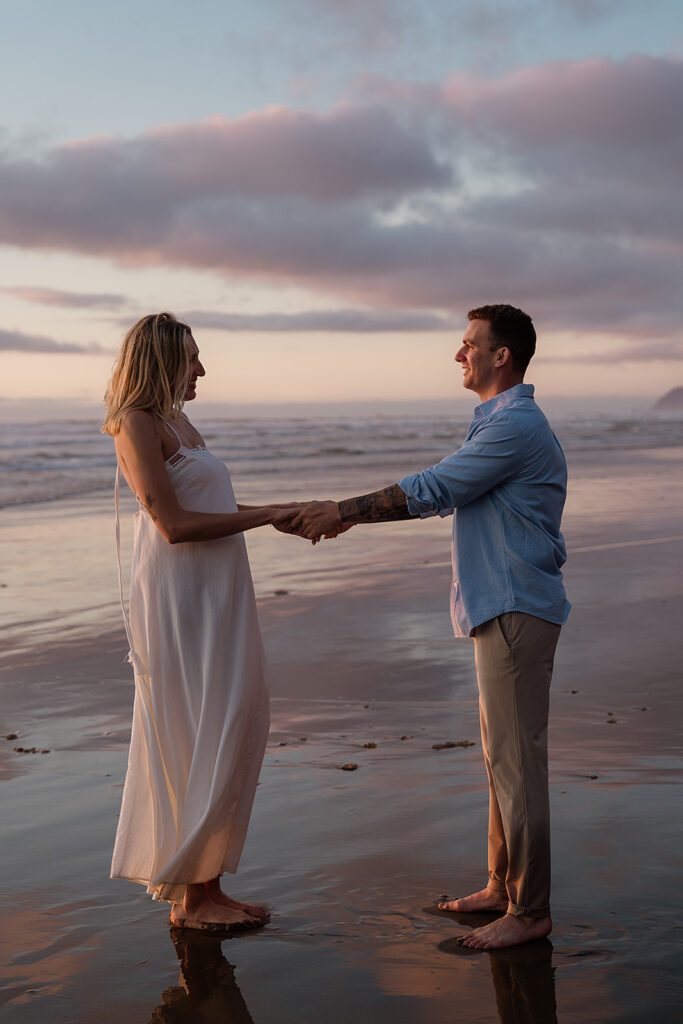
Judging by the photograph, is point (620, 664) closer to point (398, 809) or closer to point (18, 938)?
point (398, 809)

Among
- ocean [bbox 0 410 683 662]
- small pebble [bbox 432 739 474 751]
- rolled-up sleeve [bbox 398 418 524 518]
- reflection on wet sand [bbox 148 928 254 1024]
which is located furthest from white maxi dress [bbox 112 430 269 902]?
ocean [bbox 0 410 683 662]

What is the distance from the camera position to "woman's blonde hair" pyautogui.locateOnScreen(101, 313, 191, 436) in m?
3.42

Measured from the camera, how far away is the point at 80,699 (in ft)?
20.5

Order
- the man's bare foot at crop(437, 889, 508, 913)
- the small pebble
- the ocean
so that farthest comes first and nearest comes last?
the ocean → the small pebble → the man's bare foot at crop(437, 889, 508, 913)

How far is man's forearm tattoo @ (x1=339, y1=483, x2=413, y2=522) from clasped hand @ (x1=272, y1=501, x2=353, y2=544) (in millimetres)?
278

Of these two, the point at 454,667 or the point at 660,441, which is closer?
the point at 454,667

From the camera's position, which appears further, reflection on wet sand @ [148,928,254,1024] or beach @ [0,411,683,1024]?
beach @ [0,411,683,1024]

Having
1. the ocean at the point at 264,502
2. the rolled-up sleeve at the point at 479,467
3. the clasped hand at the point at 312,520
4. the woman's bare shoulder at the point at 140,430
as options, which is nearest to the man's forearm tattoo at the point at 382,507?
the rolled-up sleeve at the point at 479,467

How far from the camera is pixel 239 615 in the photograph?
360 centimetres

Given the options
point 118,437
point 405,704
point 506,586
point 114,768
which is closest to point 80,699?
point 114,768

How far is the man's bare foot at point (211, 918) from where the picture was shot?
346cm

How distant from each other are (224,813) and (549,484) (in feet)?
5.24

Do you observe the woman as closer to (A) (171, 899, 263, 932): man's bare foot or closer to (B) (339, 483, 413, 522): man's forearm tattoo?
(A) (171, 899, 263, 932): man's bare foot

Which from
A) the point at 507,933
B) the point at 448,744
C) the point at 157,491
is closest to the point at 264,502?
the point at 448,744
